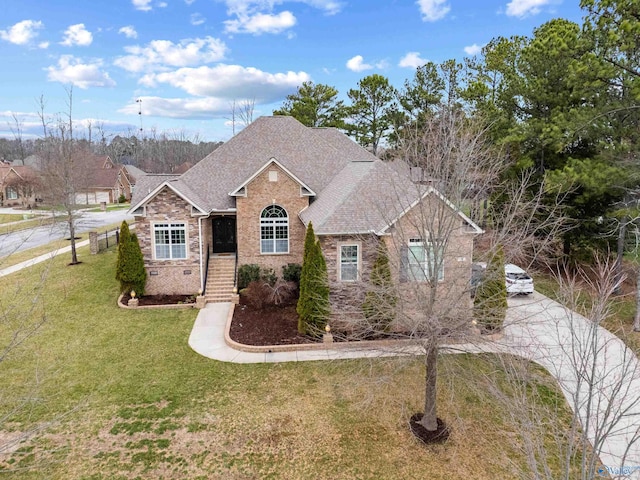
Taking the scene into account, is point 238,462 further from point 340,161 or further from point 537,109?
point 537,109

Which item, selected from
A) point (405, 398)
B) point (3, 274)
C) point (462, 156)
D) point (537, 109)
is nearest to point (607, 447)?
point (405, 398)

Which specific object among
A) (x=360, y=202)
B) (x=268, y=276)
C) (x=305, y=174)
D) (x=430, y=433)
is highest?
(x=305, y=174)

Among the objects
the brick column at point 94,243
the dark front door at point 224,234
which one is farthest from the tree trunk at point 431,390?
the brick column at point 94,243

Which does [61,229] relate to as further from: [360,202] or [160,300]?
[360,202]

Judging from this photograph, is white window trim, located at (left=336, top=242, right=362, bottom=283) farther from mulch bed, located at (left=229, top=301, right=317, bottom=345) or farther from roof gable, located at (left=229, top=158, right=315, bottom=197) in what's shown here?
roof gable, located at (left=229, top=158, right=315, bottom=197)

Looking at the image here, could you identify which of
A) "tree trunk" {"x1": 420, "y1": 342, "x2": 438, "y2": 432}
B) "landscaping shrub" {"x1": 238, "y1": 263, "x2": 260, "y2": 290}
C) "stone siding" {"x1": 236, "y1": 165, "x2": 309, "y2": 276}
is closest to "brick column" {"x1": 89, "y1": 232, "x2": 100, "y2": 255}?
"stone siding" {"x1": 236, "y1": 165, "x2": 309, "y2": 276}

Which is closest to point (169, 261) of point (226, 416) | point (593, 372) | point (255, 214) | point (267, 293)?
point (255, 214)

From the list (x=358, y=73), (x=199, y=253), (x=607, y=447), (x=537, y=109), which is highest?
(x=358, y=73)
